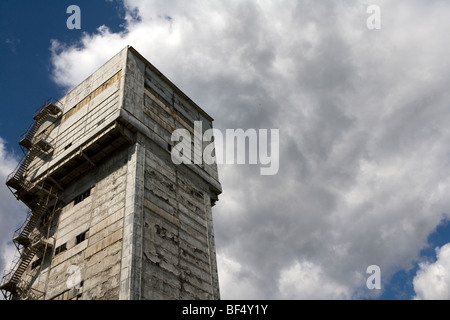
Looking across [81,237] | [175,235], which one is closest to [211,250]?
[175,235]

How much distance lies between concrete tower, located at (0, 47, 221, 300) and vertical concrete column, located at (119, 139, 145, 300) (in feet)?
0.24

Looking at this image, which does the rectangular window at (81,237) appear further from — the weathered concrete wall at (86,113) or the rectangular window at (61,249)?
the weathered concrete wall at (86,113)

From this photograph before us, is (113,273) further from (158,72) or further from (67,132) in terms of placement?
(158,72)

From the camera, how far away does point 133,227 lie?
2653 centimetres

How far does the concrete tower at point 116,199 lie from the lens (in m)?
26.8

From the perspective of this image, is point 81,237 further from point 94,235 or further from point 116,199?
point 116,199

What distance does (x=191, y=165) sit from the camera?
3606 centimetres

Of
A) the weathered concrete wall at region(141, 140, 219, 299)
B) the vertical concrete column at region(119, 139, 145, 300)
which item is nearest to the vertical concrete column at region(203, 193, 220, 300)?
the weathered concrete wall at region(141, 140, 219, 299)

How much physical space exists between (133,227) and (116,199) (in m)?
3.65

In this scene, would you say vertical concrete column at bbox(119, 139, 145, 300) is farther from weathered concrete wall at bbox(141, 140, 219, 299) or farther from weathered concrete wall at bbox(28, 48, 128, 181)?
weathered concrete wall at bbox(28, 48, 128, 181)

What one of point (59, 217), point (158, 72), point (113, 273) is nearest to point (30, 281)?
point (59, 217)

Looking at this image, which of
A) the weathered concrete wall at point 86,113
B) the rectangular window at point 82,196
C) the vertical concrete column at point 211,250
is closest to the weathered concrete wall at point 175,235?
the vertical concrete column at point 211,250

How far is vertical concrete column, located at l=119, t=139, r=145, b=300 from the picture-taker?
79.5ft

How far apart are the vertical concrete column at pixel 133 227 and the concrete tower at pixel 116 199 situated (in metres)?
0.07
